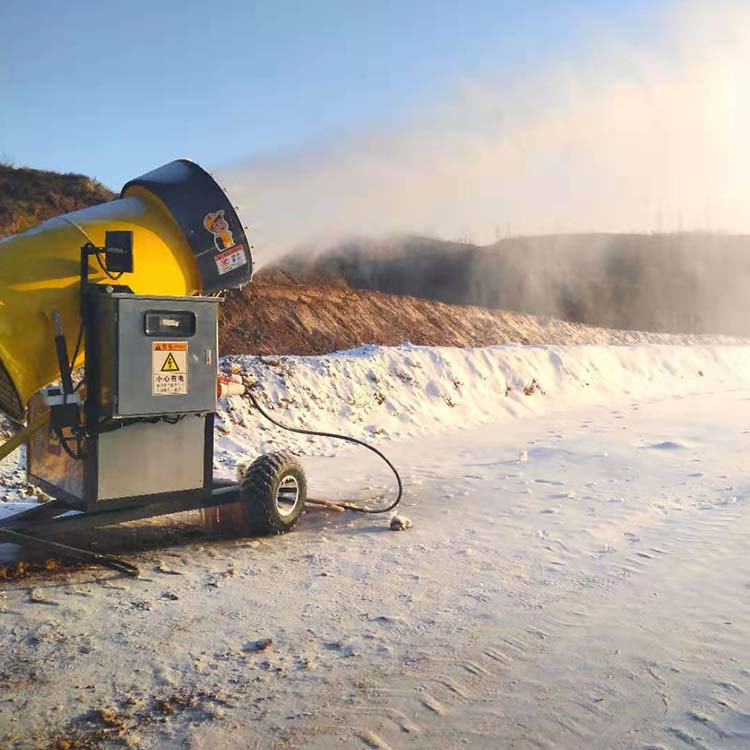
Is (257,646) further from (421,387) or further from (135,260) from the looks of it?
(421,387)

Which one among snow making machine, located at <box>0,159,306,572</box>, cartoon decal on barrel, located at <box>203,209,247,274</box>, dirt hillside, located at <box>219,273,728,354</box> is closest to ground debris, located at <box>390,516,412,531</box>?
snow making machine, located at <box>0,159,306,572</box>

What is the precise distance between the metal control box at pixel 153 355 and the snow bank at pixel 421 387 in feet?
17.6

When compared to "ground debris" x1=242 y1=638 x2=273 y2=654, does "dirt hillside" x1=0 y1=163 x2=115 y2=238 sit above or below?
above

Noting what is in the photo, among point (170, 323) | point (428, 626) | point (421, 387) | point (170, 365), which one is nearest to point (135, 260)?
point (170, 323)

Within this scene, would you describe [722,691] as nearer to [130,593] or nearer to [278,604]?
[278,604]

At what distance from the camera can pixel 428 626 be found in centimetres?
527

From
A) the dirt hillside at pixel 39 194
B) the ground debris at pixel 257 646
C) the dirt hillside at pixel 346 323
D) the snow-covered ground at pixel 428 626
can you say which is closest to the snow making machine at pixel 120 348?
the snow-covered ground at pixel 428 626

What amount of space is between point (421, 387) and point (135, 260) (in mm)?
11472

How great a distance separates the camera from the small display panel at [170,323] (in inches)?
249

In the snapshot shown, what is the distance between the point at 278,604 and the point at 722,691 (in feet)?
9.82

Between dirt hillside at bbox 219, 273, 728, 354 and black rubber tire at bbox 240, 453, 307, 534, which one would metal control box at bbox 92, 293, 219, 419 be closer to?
black rubber tire at bbox 240, 453, 307, 534

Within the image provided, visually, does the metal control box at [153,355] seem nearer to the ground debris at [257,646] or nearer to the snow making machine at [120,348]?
the snow making machine at [120,348]

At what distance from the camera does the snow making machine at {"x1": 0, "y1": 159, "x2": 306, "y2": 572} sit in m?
6.16

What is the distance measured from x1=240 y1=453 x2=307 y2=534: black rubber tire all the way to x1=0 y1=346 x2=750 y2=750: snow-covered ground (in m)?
0.18
